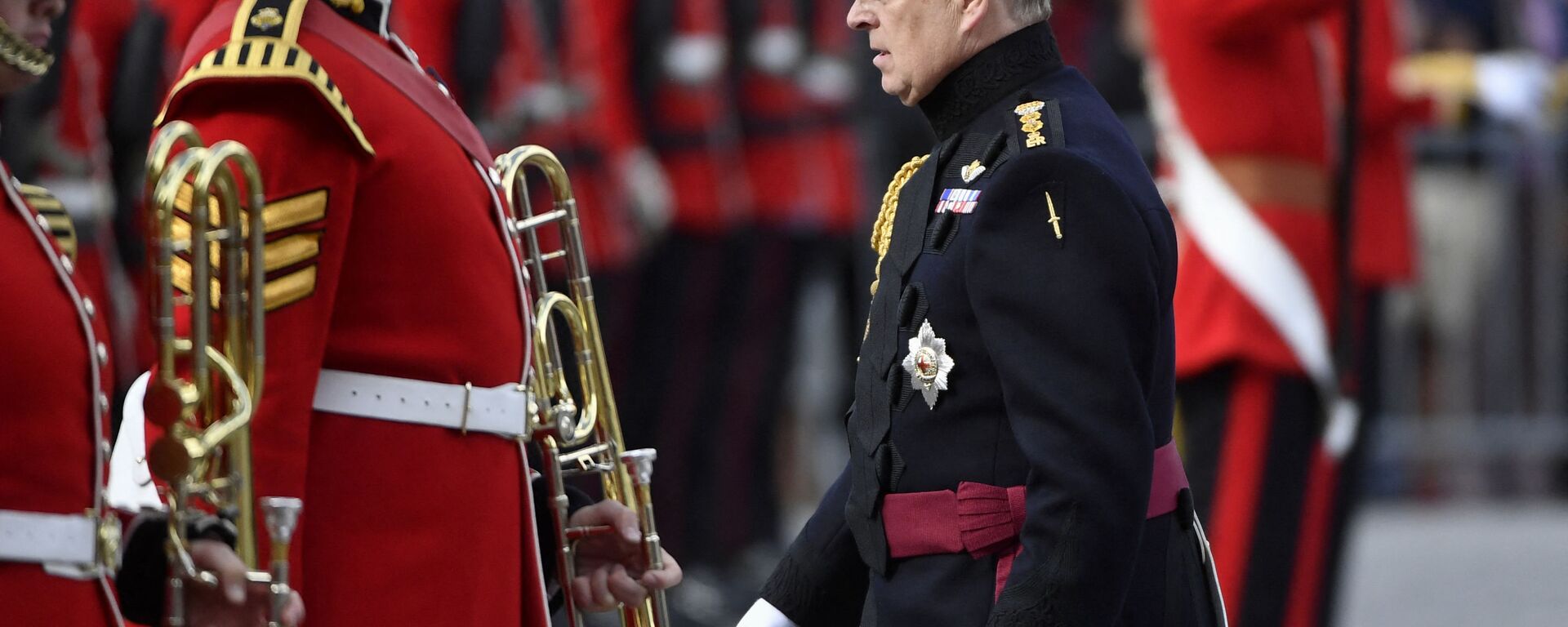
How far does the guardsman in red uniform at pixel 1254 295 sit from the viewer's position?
518 centimetres

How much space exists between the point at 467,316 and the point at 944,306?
0.58 m

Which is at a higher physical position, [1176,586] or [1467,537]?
[1176,586]

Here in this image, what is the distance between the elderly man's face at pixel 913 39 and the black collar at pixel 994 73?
18mm

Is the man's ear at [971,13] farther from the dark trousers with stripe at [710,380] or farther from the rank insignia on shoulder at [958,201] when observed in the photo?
the dark trousers with stripe at [710,380]

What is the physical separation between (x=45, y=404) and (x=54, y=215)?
32 centimetres

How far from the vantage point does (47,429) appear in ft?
8.25

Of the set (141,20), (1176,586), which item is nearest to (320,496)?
(1176,586)

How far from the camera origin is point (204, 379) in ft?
8.50

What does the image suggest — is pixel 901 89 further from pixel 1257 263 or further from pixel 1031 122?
pixel 1257 263

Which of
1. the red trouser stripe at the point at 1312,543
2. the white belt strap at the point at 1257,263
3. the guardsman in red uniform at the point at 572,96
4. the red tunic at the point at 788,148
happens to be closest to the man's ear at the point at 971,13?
the white belt strap at the point at 1257,263

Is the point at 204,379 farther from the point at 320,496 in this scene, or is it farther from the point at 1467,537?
the point at 1467,537

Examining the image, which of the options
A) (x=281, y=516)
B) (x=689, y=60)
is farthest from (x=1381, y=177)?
(x=281, y=516)

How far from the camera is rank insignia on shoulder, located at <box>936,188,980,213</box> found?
2.92m

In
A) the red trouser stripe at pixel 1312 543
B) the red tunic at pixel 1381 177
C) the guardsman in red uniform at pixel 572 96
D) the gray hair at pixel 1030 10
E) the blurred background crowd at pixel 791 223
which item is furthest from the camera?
the guardsman in red uniform at pixel 572 96
